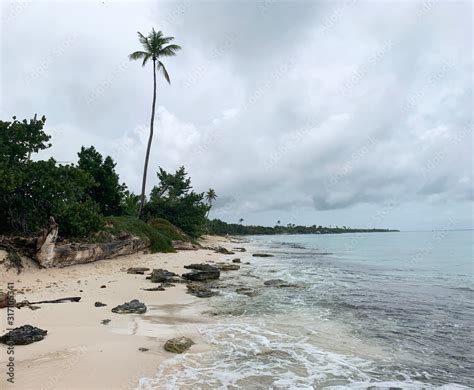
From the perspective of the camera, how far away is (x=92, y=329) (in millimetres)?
8586

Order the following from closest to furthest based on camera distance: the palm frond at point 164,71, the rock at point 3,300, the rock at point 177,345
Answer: the rock at point 177,345
the rock at point 3,300
the palm frond at point 164,71

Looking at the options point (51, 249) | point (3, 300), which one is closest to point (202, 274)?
point (51, 249)

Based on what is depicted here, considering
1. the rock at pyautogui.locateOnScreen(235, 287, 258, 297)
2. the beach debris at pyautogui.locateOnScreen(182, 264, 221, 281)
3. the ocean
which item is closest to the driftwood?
the beach debris at pyautogui.locateOnScreen(182, 264, 221, 281)

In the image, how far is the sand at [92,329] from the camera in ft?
19.7

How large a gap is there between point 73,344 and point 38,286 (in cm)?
715

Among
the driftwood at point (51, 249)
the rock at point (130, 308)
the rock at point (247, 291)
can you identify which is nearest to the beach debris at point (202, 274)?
the rock at point (247, 291)

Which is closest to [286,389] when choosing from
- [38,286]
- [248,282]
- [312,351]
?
[312,351]

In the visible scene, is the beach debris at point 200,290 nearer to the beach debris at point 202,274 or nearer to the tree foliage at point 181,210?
the beach debris at point 202,274

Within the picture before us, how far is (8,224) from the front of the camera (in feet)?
57.9

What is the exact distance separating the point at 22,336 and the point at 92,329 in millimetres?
1623

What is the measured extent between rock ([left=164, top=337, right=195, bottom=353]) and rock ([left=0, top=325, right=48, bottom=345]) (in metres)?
2.79

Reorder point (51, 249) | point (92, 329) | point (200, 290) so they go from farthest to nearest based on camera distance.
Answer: point (51, 249) → point (200, 290) → point (92, 329)

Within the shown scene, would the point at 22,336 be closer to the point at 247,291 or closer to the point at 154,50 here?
the point at 247,291

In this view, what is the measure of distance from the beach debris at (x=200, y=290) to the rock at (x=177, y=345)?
6206mm
